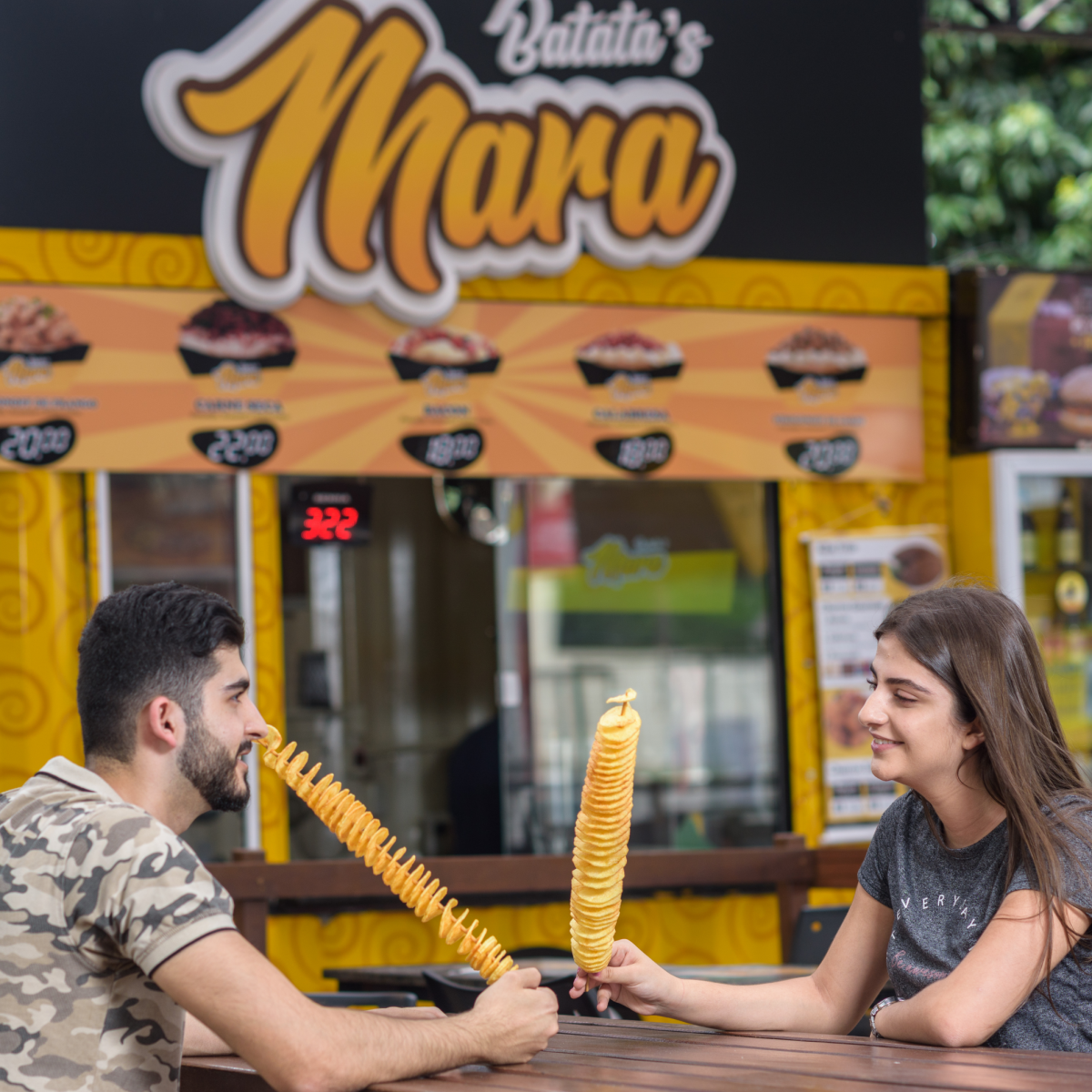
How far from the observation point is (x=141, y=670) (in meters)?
1.97

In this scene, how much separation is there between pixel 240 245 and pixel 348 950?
2755 millimetres

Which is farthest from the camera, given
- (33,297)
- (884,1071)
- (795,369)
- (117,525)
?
(795,369)

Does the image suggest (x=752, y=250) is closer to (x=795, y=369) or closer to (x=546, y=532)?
(x=795, y=369)

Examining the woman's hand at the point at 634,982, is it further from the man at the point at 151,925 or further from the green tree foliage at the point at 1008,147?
the green tree foliage at the point at 1008,147

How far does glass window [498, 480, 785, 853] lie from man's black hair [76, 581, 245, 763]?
407 cm

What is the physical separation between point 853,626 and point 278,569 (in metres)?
2.49

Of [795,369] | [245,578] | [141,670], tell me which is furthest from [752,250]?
[141,670]

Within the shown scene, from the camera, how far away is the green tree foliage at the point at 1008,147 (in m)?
11.8

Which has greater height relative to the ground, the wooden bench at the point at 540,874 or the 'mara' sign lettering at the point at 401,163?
the 'mara' sign lettering at the point at 401,163

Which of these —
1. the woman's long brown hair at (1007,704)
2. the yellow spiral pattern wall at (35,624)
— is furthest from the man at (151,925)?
the yellow spiral pattern wall at (35,624)

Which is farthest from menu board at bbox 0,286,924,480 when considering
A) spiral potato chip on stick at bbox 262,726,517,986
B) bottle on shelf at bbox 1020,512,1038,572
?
spiral potato chip on stick at bbox 262,726,517,986

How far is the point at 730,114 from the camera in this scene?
6129mm

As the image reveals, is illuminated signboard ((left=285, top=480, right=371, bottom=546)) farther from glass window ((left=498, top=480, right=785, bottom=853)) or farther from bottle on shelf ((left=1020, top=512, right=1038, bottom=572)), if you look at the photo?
bottle on shelf ((left=1020, top=512, right=1038, bottom=572))

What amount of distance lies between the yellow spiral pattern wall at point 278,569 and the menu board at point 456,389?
93 millimetres
